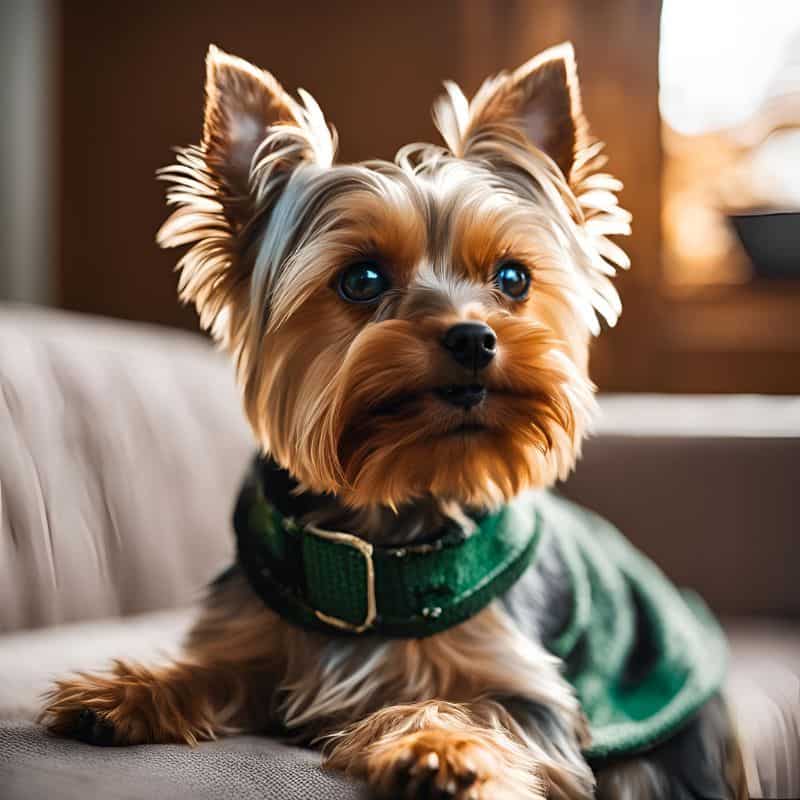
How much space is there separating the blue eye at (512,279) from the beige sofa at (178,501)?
2.44 ft

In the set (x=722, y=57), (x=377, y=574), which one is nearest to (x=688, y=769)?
(x=377, y=574)

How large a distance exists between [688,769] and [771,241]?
1.94 meters

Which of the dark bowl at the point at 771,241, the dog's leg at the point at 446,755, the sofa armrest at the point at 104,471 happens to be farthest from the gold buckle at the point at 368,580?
the dark bowl at the point at 771,241

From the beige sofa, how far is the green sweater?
17 cm

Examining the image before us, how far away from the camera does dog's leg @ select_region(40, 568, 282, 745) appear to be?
115cm

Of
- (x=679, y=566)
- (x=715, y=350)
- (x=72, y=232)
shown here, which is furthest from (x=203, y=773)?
(x=72, y=232)

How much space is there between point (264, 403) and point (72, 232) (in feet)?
7.94

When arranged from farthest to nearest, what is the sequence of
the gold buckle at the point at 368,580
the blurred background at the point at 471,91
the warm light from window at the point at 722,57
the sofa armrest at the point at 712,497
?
1. the blurred background at the point at 471,91
2. the warm light from window at the point at 722,57
3. the sofa armrest at the point at 712,497
4. the gold buckle at the point at 368,580

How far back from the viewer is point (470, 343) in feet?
3.67

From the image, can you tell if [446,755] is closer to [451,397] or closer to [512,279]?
[451,397]

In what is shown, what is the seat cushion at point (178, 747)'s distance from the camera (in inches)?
38.7

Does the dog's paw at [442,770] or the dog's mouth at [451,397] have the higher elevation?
the dog's mouth at [451,397]

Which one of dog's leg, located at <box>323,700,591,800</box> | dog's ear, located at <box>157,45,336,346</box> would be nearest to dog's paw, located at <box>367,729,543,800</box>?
dog's leg, located at <box>323,700,591,800</box>

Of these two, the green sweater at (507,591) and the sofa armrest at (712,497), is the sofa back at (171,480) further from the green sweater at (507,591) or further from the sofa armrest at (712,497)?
the green sweater at (507,591)
